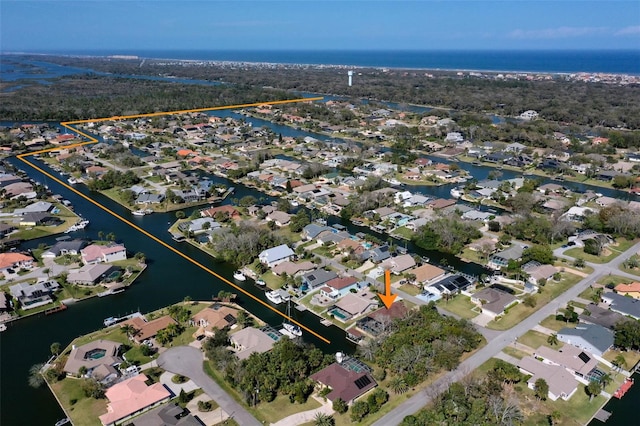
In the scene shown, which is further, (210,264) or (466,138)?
(466,138)

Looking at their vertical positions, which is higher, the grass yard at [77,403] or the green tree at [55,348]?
the green tree at [55,348]

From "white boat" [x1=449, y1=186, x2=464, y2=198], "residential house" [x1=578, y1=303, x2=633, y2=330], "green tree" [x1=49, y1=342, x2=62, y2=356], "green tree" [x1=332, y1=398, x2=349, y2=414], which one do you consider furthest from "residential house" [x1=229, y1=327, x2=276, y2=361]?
"white boat" [x1=449, y1=186, x2=464, y2=198]

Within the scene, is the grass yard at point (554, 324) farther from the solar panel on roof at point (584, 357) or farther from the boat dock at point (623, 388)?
the boat dock at point (623, 388)

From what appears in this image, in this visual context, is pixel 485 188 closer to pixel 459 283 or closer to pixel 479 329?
pixel 459 283

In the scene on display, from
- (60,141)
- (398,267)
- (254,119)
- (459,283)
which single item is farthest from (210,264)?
(254,119)

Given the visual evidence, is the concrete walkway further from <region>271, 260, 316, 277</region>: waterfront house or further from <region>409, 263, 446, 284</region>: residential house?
<region>409, 263, 446, 284</region>: residential house

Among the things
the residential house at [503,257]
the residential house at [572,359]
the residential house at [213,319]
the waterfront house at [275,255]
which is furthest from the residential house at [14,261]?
the residential house at [572,359]
